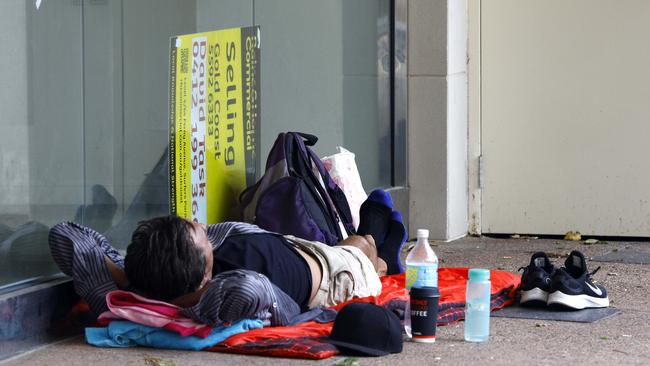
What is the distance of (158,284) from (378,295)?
1.31 meters

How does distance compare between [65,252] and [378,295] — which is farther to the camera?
[378,295]

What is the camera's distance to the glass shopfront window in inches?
184

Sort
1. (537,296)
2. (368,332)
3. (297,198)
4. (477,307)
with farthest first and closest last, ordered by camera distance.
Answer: (297,198) < (537,296) < (477,307) < (368,332)

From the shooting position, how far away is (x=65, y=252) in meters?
4.73

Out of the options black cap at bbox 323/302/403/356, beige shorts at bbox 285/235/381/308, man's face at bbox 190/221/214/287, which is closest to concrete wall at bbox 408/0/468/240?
beige shorts at bbox 285/235/381/308

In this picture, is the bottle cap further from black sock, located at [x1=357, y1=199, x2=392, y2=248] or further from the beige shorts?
black sock, located at [x1=357, y1=199, x2=392, y2=248]

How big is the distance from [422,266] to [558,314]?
850 mm

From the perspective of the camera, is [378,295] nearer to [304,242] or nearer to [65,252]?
[304,242]

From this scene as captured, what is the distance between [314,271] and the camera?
5.19 m

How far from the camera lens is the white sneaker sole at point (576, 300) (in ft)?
17.5

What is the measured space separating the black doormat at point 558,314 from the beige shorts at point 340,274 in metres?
0.62

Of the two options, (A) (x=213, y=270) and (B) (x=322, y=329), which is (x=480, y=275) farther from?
(A) (x=213, y=270)

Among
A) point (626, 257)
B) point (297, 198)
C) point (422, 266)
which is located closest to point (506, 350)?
point (422, 266)

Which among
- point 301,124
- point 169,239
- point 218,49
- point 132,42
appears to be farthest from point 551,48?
point 169,239
